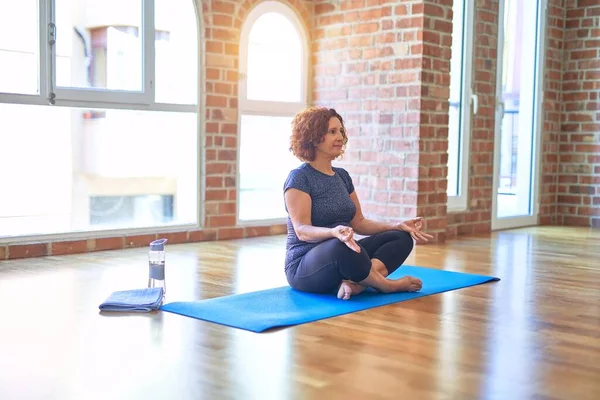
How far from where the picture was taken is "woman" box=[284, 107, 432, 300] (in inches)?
139

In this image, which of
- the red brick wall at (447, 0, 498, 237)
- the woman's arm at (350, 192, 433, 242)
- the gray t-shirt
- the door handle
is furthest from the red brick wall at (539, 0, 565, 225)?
the gray t-shirt

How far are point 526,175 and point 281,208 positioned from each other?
2.54 metres

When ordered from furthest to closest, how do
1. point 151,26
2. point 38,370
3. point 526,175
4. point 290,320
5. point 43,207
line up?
point 526,175 → point 151,26 → point 43,207 → point 290,320 → point 38,370

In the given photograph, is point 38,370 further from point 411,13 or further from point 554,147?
point 554,147

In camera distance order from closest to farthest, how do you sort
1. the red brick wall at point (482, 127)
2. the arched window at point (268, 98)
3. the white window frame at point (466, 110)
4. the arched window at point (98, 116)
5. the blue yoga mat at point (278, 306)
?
1. the blue yoga mat at point (278, 306)
2. the arched window at point (98, 116)
3. the arched window at point (268, 98)
4. the white window frame at point (466, 110)
5. the red brick wall at point (482, 127)

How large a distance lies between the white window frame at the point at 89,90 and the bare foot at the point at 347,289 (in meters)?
2.36

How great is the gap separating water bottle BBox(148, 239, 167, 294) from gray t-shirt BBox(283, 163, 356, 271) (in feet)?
1.94

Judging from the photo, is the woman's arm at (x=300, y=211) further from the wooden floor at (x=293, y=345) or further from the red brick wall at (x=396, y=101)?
the red brick wall at (x=396, y=101)

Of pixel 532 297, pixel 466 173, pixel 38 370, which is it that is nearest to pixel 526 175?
pixel 466 173

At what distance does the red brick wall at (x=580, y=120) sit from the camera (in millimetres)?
7605

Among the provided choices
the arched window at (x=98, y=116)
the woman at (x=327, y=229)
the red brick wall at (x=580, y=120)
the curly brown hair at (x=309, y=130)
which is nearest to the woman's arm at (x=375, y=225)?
the woman at (x=327, y=229)

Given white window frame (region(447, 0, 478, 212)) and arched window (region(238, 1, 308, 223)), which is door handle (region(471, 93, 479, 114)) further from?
arched window (region(238, 1, 308, 223))

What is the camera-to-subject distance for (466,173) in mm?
6520

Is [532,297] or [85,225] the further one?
[85,225]
